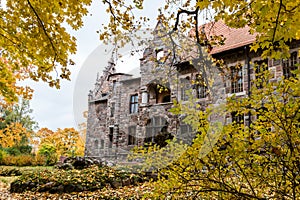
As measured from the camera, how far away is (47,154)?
1775 centimetres

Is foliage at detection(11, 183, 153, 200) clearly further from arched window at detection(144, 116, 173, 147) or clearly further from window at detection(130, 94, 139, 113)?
window at detection(130, 94, 139, 113)

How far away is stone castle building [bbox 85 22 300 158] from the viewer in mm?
10453

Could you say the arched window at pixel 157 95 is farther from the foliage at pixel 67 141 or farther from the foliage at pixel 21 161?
the foliage at pixel 67 141

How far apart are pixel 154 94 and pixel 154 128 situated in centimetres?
202

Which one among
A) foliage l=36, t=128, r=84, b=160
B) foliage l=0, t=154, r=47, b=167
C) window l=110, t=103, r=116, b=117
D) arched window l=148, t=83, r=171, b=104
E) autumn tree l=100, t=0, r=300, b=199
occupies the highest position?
arched window l=148, t=83, r=171, b=104

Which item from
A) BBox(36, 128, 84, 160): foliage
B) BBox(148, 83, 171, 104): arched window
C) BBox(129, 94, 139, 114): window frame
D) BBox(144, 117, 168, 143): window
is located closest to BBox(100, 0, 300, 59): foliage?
BBox(144, 117, 168, 143): window

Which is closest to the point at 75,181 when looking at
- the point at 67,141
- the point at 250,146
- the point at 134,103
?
the point at 250,146

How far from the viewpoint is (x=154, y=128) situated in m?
13.5

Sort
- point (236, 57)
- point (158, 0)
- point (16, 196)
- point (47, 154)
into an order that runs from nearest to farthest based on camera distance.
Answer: point (158, 0)
point (16, 196)
point (236, 57)
point (47, 154)

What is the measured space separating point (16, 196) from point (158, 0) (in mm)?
5730

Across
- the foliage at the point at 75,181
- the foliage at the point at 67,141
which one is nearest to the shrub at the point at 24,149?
the foliage at the point at 67,141

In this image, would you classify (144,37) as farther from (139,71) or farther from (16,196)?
(139,71)

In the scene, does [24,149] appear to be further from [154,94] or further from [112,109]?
[154,94]

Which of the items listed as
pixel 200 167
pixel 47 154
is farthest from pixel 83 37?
pixel 47 154
